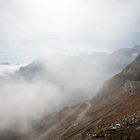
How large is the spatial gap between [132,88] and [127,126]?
422 ft

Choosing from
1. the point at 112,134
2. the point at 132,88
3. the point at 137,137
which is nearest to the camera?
the point at 137,137

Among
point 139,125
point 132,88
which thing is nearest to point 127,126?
point 139,125

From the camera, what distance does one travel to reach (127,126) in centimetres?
5900

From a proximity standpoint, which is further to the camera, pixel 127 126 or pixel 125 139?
pixel 127 126

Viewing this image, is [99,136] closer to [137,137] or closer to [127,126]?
[127,126]

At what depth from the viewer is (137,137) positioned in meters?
50.7

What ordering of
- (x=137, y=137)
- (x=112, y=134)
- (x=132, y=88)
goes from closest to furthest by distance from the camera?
1. (x=137, y=137)
2. (x=112, y=134)
3. (x=132, y=88)

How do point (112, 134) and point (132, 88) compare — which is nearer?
point (112, 134)

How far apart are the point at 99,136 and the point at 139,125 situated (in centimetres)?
1014

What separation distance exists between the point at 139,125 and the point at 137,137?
6.33m

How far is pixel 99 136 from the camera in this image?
194ft

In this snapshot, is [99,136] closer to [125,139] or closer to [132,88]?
[125,139]

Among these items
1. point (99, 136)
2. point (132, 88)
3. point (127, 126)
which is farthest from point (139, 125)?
point (132, 88)

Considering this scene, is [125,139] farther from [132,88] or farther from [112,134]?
[132,88]
